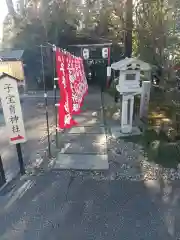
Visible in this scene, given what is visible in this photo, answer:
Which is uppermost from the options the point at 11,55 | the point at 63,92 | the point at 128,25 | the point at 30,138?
the point at 128,25

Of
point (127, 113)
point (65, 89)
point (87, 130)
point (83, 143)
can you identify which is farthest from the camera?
point (87, 130)

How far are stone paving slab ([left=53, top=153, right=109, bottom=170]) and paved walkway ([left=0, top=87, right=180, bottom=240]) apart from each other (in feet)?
0.66

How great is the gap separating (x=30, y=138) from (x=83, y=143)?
5.88 ft

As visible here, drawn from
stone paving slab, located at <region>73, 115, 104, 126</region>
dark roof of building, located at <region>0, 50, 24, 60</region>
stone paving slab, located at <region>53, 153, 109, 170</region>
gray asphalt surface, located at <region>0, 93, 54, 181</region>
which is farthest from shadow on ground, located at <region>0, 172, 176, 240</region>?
dark roof of building, located at <region>0, 50, 24, 60</region>

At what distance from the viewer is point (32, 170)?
19.2 ft

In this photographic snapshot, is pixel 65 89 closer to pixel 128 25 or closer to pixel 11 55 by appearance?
pixel 128 25

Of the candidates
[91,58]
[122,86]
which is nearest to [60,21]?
[91,58]

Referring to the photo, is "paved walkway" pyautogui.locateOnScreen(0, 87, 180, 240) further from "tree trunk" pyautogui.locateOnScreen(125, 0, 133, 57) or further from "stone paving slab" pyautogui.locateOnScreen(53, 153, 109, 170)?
"tree trunk" pyautogui.locateOnScreen(125, 0, 133, 57)

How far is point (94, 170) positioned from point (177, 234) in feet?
7.82

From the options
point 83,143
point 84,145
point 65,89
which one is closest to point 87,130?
point 83,143

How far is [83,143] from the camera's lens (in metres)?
7.28

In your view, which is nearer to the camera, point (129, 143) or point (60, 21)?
point (129, 143)

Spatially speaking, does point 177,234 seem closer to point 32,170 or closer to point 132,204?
point 132,204

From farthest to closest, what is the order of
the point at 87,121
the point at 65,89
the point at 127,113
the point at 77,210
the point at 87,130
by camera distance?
the point at 87,121, the point at 87,130, the point at 127,113, the point at 65,89, the point at 77,210
